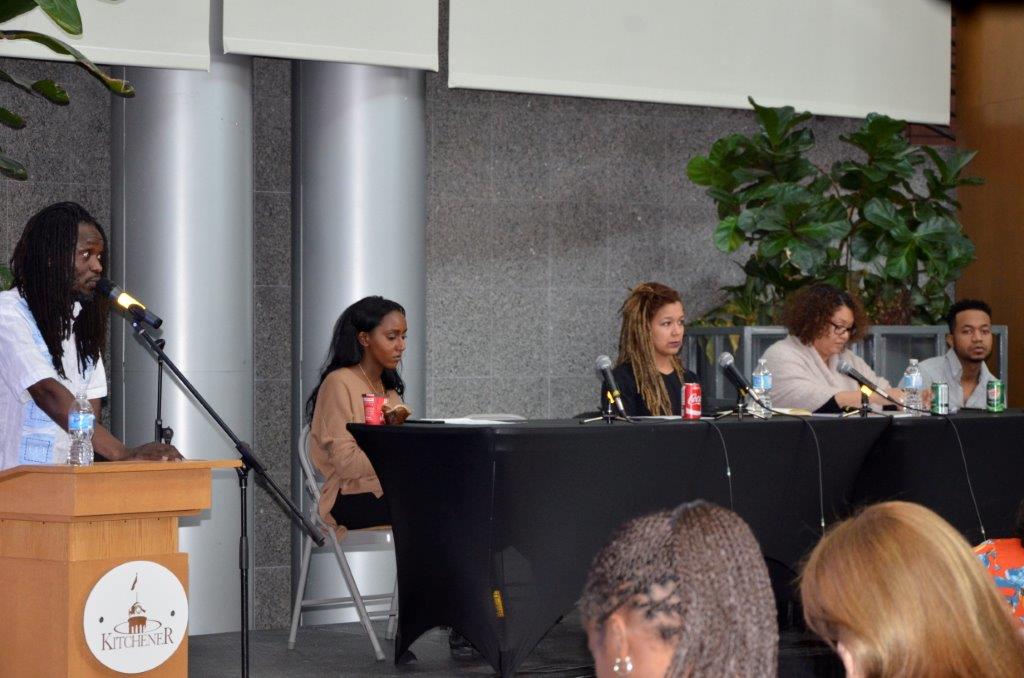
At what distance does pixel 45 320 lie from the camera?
3.49 meters

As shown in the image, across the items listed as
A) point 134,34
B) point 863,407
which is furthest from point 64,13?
point 863,407

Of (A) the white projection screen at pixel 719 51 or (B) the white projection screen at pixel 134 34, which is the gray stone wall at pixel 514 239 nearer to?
(A) the white projection screen at pixel 719 51

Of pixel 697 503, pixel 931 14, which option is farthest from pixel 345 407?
pixel 931 14

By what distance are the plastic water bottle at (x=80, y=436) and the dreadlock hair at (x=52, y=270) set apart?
240mm

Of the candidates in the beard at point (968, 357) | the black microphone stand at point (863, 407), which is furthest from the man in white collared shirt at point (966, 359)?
the black microphone stand at point (863, 407)

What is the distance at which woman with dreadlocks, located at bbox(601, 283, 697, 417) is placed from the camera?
498 centimetres

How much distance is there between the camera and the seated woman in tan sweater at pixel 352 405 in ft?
15.1

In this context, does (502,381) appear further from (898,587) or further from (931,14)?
(898,587)

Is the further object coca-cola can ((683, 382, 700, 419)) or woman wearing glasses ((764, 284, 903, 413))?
woman wearing glasses ((764, 284, 903, 413))

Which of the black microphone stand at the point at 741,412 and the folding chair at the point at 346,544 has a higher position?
the black microphone stand at the point at 741,412

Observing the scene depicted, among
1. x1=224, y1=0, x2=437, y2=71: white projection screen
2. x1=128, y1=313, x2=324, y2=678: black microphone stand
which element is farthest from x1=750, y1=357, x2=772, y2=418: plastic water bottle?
x1=224, y1=0, x2=437, y2=71: white projection screen

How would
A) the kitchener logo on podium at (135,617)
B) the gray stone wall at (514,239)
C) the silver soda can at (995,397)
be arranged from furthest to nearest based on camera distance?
the gray stone wall at (514,239)
the silver soda can at (995,397)
the kitchener logo on podium at (135,617)

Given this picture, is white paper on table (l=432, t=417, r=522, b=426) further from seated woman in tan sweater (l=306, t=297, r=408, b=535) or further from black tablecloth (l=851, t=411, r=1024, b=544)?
black tablecloth (l=851, t=411, r=1024, b=544)

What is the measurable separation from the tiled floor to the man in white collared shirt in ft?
5.29
